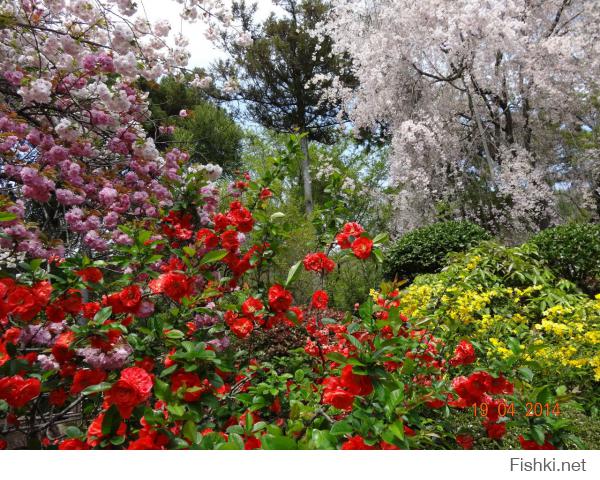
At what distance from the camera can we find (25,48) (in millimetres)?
2816

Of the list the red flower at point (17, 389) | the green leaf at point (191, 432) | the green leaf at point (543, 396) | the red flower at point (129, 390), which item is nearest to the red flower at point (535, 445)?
the green leaf at point (543, 396)

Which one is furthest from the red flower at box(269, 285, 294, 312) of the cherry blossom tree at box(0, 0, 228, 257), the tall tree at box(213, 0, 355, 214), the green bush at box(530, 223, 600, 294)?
the tall tree at box(213, 0, 355, 214)

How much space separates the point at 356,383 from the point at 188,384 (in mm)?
462

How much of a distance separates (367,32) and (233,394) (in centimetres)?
928

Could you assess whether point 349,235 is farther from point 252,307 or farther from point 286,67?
point 286,67

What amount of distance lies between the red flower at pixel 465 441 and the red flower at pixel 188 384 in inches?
35.8

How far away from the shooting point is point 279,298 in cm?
156

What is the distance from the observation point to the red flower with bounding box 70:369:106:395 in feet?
4.14

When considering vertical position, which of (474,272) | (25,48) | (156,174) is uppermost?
(25,48)

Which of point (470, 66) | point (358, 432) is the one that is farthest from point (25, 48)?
point (470, 66)

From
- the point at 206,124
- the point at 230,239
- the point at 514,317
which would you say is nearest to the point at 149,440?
the point at 230,239

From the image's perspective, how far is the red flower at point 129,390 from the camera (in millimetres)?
1044

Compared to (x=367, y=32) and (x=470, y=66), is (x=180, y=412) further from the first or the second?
(x=367, y=32)
